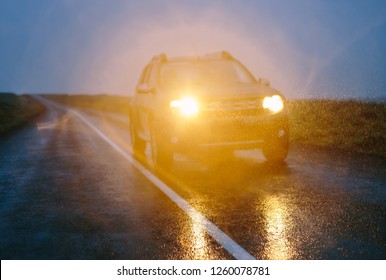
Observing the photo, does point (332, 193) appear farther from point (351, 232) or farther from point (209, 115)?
point (209, 115)

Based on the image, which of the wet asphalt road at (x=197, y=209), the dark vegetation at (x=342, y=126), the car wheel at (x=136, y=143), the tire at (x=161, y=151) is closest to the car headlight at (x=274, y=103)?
the wet asphalt road at (x=197, y=209)

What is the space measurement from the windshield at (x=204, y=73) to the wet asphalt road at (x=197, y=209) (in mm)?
1535

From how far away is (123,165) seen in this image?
36.2ft

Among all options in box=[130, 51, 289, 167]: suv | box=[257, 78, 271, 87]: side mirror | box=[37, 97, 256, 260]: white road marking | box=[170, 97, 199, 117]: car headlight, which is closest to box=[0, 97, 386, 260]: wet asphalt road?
box=[37, 97, 256, 260]: white road marking

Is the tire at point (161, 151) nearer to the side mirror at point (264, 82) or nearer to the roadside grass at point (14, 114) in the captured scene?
the side mirror at point (264, 82)

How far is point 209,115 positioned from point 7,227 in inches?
168

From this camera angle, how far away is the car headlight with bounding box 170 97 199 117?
9.63 m

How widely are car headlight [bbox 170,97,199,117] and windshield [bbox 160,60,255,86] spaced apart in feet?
3.25

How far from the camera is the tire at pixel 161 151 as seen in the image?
9976 millimetres

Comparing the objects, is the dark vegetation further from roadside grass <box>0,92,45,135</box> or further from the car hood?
roadside grass <box>0,92,45,135</box>

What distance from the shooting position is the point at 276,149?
10.4 meters

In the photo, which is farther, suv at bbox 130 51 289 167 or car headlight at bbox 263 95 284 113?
car headlight at bbox 263 95 284 113

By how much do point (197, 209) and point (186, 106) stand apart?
128 inches
